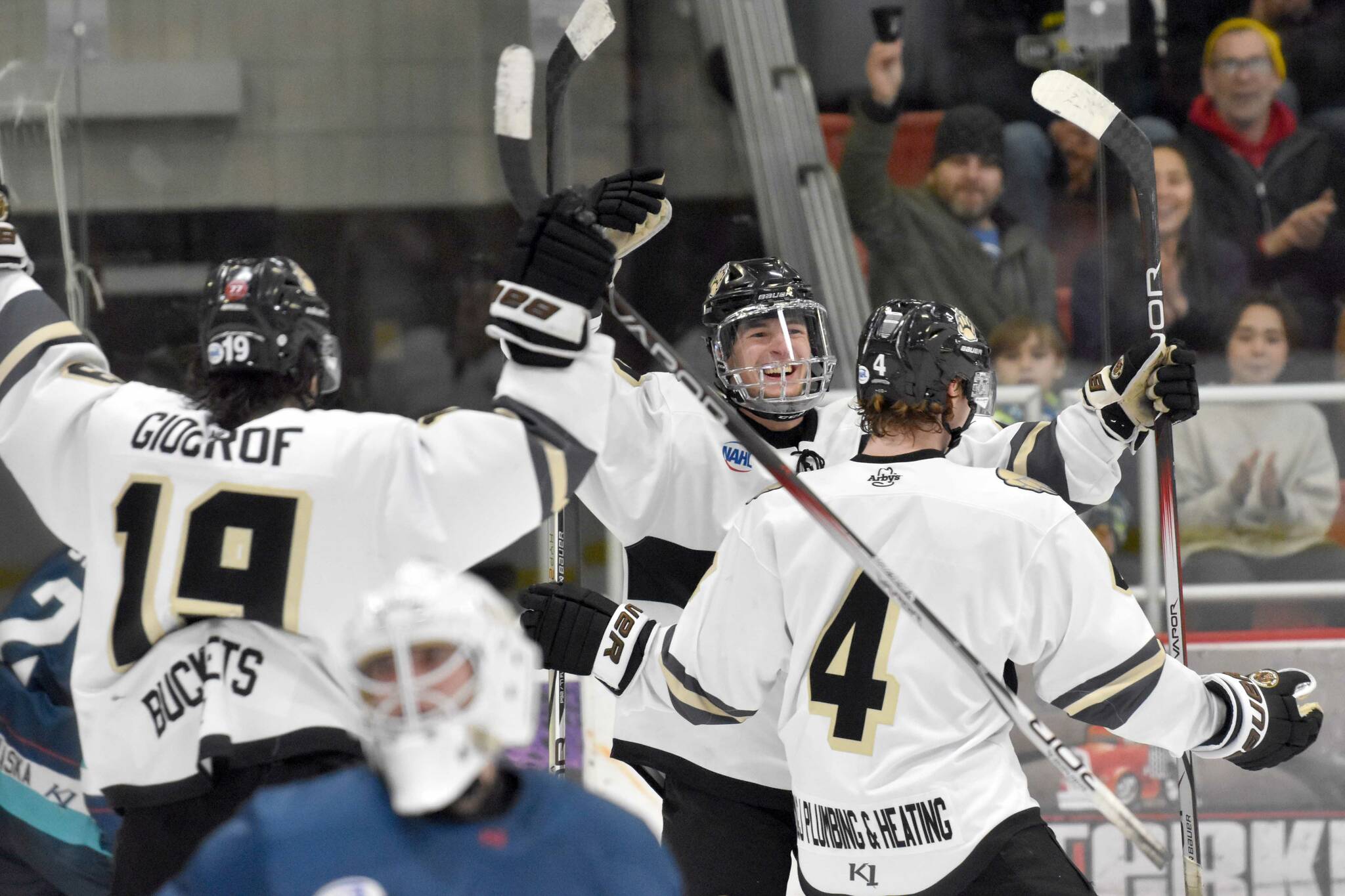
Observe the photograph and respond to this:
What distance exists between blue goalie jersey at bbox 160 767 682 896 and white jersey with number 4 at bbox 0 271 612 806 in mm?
456

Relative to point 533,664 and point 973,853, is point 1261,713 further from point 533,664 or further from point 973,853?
point 533,664

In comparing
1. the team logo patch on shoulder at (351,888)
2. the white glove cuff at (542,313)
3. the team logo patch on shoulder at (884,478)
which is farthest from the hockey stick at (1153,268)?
the team logo patch on shoulder at (351,888)

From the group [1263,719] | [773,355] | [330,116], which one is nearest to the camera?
[1263,719]

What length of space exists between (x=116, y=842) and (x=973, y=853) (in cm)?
96

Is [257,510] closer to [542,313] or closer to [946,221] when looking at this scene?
[542,313]

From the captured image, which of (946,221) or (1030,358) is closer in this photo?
(1030,358)

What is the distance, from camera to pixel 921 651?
1849mm

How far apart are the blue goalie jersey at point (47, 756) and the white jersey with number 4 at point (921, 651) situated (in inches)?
48.7

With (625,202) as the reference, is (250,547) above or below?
below

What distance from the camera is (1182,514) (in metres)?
3.72

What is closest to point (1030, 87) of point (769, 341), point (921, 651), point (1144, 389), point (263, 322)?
point (1144, 389)

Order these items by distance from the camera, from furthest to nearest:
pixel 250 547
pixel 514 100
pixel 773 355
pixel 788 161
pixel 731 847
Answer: pixel 788 161 → pixel 773 355 → pixel 731 847 → pixel 514 100 → pixel 250 547

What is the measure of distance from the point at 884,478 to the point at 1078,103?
895 millimetres

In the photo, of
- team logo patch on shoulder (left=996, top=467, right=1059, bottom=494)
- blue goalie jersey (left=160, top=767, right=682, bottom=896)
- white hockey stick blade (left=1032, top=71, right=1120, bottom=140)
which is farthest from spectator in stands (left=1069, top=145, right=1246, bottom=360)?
blue goalie jersey (left=160, top=767, right=682, bottom=896)
